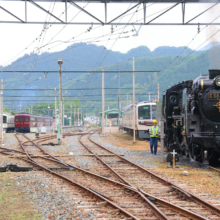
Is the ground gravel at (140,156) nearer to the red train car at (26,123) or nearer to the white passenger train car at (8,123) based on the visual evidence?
the red train car at (26,123)

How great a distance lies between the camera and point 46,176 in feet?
35.1

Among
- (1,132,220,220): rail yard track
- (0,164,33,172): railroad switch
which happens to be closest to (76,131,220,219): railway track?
(1,132,220,220): rail yard track

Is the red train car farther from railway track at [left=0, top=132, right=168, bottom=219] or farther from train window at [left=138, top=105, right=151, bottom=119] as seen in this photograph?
railway track at [left=0, top=132, right=168, bottom=219]

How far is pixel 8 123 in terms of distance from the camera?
171 feet

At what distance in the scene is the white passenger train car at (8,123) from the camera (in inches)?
2004

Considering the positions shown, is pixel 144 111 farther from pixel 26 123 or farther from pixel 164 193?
pixel 26 123

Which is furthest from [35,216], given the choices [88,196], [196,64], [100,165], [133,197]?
[196,64]

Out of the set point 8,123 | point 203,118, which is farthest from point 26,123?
point 203,118

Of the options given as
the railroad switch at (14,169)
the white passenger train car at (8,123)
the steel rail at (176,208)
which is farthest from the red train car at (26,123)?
the steel rail at (176,208)

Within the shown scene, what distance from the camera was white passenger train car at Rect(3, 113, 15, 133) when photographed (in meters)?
50.9

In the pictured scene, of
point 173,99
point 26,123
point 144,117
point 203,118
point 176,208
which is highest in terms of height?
point 173,99

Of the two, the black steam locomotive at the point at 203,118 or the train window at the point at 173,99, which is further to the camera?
the train window at the point at 173,99

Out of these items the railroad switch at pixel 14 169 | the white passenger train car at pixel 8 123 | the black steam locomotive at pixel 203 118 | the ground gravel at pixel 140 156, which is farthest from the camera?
the white passenger train car at pixel 8 123

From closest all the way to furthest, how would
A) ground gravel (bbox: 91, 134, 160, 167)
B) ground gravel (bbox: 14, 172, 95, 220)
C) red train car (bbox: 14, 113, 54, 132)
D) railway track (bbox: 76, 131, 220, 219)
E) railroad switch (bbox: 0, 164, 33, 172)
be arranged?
ground gravel (bbox: 14, 172, 95, 220) → railway track (bbox: 76, 131, 220, 219) → railroad switch (bbox: 0, 164, 33, 172) → ground gravel (bbox: 91, 134, 160, 167) → red train car (bbox: 14, 113, 54, 132)
